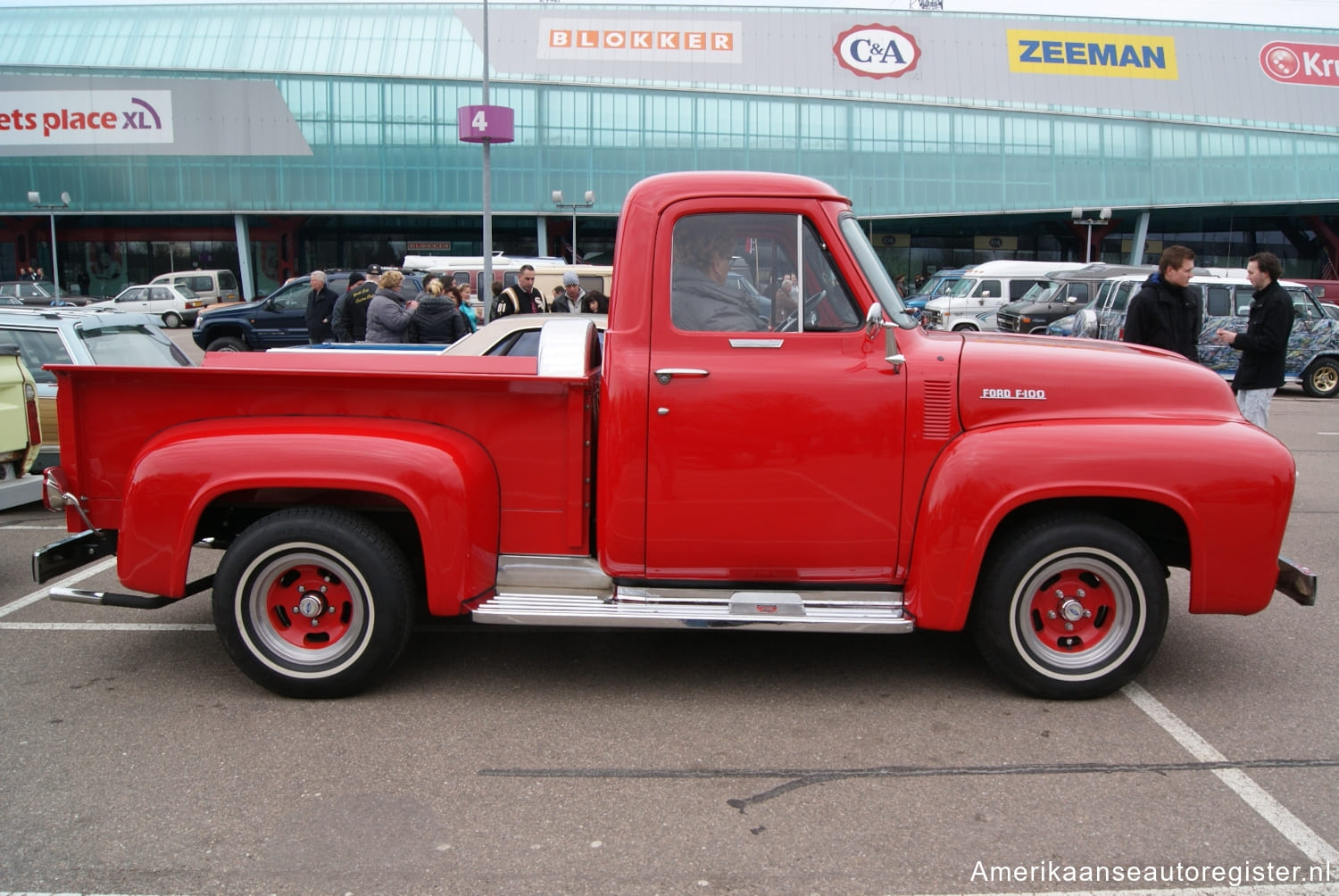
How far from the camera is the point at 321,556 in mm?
4469

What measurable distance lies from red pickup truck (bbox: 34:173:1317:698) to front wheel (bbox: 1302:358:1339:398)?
16.3m

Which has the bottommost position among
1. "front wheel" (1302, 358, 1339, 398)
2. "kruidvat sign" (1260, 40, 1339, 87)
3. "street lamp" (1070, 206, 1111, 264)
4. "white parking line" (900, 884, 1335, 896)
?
"white parking line" (900, 884, 1335, 896)

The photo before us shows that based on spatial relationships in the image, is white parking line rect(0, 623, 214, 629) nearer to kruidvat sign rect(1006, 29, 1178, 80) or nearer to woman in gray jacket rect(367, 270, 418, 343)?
woman in gray jacket rect(367, 270, 418, 343)

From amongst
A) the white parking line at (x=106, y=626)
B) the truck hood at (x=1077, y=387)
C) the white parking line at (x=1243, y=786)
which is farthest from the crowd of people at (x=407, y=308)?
the white parking line at (x=1243, y=786)

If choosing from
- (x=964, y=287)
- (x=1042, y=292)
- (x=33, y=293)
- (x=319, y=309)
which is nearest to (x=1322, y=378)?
(x=1042, y=292)

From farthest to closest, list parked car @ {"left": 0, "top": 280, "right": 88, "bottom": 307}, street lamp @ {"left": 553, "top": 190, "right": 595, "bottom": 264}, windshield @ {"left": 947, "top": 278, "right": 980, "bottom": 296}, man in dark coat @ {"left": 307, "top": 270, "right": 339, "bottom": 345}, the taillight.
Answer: street lamp @ {"left": 553, "top": 190, "right": 595, "bottom": 264} < parked car @ {"left": 0, "top": 280, "right": 88, "bottom": 307} < windshield @ {"left": 947, "top": 278, "right": 980, "bottom": 296} < man in dark coat @ {"left": 307, "top": 270, "right": 339, "bottom": 345} < the taillight

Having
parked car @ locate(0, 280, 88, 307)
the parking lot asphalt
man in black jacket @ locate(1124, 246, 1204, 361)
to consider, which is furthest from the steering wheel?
parked car @ locate(0, 280, 88, 307)

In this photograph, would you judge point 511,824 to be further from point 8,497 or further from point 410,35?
point 410,35

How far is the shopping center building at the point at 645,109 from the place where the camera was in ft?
161

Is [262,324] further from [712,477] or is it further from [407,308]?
[712,477]

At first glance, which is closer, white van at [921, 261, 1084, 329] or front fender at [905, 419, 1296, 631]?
front fender at [905, 419, 1296, 631]

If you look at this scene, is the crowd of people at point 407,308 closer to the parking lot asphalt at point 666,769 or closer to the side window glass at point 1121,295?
the parking lot asphalt at point 666,769

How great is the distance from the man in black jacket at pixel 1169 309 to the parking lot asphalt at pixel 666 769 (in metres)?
2.44

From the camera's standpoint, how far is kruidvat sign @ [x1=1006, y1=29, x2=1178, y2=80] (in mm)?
49406
